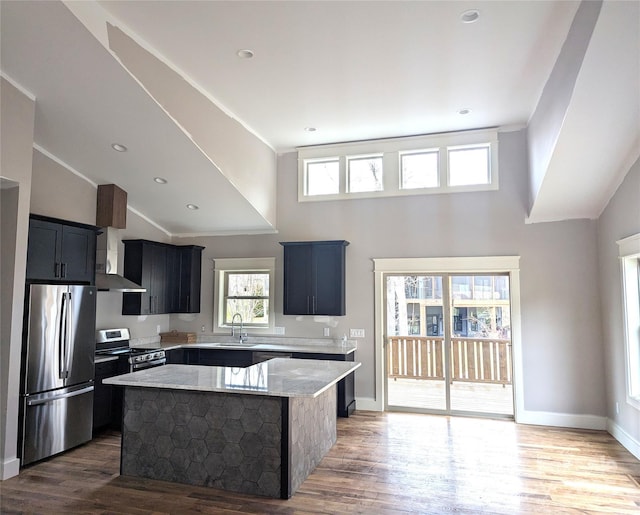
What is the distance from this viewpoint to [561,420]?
17.6 ft

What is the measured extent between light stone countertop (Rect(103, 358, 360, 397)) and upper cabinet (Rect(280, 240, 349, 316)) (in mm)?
1735

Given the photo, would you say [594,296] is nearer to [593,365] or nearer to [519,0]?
[593,365]

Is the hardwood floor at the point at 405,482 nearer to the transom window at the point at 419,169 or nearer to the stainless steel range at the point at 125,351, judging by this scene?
the stainless steel range at the point at 125,351

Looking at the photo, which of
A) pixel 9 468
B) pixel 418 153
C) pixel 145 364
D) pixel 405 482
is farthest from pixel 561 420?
pixel 9 468

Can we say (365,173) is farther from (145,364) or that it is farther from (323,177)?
(145,364)

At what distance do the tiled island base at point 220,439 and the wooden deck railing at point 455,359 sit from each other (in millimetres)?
2466

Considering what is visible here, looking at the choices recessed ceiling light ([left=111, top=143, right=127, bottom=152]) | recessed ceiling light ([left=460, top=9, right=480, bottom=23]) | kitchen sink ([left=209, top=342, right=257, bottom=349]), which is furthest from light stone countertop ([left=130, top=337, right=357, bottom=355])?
recessed ceiling light ([left=460, top=9, right=480, bottom=23])

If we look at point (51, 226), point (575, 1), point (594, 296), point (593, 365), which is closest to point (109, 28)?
point (51, 226)

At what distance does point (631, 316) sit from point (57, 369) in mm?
5783

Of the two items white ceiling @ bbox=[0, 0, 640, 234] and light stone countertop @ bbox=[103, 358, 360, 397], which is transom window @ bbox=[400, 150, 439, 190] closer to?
white ceiling @ bbox=[0, 0, 640, 234]

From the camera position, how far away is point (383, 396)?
19.8 ft

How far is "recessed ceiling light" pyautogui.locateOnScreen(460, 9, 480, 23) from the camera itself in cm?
338

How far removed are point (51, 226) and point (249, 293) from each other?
9.89 ft

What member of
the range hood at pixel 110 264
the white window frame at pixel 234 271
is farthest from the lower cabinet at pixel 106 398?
the white window frame at pixel 234 271
